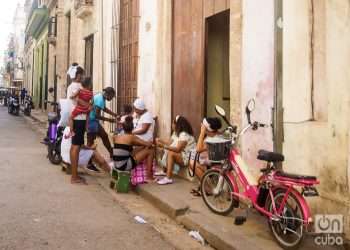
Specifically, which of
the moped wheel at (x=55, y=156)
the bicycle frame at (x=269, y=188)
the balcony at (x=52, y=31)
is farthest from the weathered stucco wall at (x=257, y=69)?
the balcony at (x=52, y=31)

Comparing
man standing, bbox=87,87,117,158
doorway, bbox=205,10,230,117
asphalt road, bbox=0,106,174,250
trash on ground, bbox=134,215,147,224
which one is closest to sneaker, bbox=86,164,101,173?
man standing, bbox=87,87,117,158

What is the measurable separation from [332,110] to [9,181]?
5370 mm

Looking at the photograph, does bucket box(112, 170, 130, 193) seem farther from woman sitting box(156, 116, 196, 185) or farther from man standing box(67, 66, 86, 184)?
man standing box(67, 66, 86, 184)

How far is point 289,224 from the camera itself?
15.6 feet

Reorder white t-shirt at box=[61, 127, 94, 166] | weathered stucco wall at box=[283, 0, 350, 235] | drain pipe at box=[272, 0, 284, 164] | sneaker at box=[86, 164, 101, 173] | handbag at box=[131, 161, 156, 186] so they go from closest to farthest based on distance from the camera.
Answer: weathered stucco wall at box=[283, 0, 350, 235] → drain pipe at box=[272, 0, 284, 164] → handbag at box=[131, 161, 156, 186] → white t-shirt at box=[61, 127, 94, 166] → sneaker at box=[86, 164, 101, 173]

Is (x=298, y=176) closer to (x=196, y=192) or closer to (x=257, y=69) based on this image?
(x=257, y=69)

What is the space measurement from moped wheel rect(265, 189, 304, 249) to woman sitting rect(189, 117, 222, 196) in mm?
1782

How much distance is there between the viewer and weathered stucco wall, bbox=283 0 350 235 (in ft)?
15.6

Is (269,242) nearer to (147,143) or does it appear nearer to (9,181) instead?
(147,143)

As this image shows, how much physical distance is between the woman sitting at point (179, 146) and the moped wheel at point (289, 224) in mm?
2884

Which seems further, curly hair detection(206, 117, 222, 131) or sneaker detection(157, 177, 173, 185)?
sneaker detection(157, 177, 173, 185)

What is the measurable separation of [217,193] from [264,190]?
100cm

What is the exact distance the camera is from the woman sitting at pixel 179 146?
25.3ft

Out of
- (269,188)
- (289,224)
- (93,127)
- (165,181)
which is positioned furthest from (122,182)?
(289,224)
